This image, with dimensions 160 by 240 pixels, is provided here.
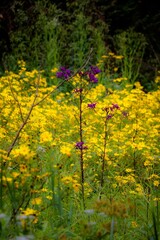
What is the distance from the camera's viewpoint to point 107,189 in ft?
11.5

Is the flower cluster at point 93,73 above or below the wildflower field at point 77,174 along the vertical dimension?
above

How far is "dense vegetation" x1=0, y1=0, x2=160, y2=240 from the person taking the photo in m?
2.47

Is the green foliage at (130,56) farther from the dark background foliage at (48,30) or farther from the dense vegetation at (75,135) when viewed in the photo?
the dark background foliage at (48,30)

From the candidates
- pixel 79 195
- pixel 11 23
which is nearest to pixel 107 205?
pixel 79 195

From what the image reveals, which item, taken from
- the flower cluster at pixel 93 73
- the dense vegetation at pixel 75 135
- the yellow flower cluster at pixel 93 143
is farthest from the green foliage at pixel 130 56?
the flower cluster at pixel 93 73

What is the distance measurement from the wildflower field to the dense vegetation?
0.4 inches

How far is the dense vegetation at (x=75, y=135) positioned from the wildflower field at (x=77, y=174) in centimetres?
1

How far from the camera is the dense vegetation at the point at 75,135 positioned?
2.47 metres

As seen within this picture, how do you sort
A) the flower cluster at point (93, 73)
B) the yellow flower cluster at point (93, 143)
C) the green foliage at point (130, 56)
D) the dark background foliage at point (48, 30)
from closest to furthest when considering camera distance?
1. the flower cluster at point (93, 73)
2. the yellow flower cluster at point (93, 143)
3. the green foliage at point (130, 56)
4. the dark background foliage at point (48, 30)

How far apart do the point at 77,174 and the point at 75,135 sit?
1156 millimetres

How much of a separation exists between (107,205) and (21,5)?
6.16 m

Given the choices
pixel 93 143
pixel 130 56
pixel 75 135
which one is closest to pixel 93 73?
pixel 93 143

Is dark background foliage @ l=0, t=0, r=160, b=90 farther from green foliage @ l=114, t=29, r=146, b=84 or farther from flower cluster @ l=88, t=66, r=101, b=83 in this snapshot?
flower cluster @ l=88, t=66, r=101, b=83

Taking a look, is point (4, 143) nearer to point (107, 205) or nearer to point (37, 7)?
point (107, 205)
